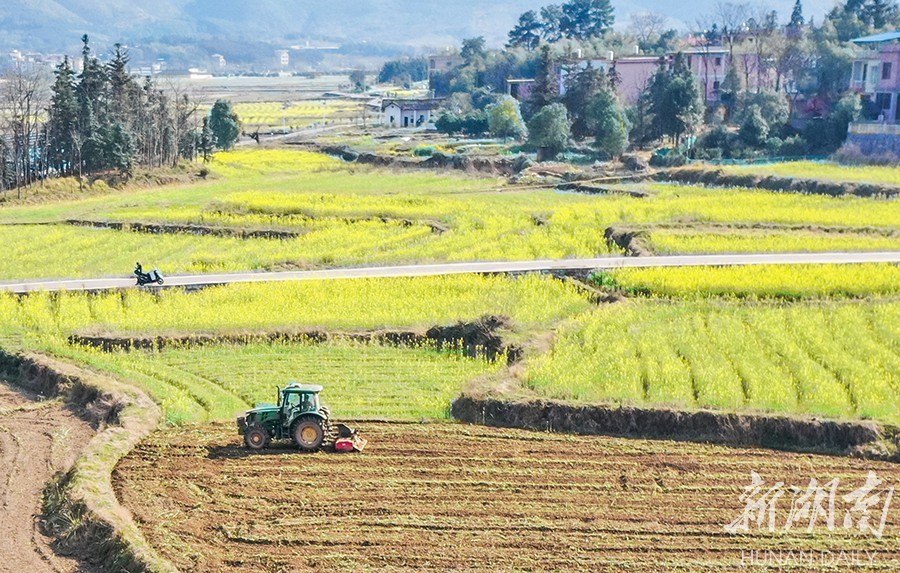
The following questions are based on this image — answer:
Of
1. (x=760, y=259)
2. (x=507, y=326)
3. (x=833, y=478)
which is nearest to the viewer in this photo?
(x=833, y=478)

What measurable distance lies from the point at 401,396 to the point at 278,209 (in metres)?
30.3

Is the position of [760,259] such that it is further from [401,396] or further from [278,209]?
[278,209]

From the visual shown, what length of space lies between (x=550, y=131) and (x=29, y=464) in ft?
195

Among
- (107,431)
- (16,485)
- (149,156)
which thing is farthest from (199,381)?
(149,156)

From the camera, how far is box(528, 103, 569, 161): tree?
77.1m

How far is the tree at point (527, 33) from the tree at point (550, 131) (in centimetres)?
6424

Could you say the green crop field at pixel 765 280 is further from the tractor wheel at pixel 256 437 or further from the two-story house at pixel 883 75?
the two-story house at pixel 883 75

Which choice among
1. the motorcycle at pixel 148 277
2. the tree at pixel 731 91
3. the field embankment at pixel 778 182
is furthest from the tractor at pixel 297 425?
the tree at pixel 731 91

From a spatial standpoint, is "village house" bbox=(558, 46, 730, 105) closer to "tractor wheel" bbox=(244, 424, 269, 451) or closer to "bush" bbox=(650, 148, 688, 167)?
"bush" bbox=(650, 148, 688, 167)

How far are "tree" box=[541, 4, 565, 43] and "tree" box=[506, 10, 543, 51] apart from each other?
779 mm

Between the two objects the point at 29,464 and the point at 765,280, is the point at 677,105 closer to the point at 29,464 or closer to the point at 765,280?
the point at 765,280

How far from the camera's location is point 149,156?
74.8 m

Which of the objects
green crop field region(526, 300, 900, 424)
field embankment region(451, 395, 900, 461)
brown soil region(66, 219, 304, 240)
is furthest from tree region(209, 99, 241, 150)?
field embankment region(451, 395, 900, 461)

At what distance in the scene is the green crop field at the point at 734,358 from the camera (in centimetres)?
2322
